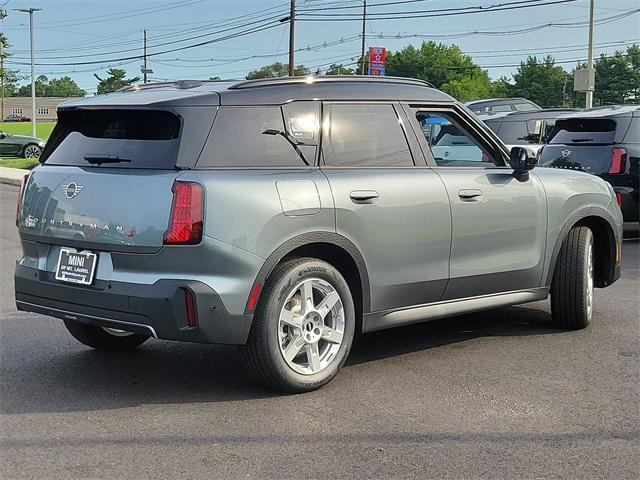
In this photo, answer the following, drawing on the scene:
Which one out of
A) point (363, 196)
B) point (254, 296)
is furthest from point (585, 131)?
point (254, 296)

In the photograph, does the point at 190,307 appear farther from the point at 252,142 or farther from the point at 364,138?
the point at 364,138

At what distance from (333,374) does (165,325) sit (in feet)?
3.60

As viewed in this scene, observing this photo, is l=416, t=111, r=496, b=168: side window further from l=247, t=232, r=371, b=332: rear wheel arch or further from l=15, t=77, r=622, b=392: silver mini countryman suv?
l=247, t=232, r=371, b=332: rear wheel arch

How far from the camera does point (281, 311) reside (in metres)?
4.84

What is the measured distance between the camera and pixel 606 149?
11648 millimetres

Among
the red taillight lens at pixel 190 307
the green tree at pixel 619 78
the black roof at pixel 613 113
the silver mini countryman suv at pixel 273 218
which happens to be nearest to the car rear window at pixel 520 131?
the black roof at pixel 613 113

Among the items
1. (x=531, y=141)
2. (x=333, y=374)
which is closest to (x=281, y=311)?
(x=333, y=374)

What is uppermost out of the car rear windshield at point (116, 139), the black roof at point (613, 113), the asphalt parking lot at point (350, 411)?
the black roof at point (613, 113)

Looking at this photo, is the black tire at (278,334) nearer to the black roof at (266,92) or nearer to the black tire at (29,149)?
the black roof at (266,92)

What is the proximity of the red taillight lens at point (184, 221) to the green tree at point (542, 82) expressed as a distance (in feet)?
391

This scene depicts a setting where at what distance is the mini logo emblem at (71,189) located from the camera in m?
4.87

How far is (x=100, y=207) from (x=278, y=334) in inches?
47.1

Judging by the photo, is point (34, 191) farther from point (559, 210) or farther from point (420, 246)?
point (559, 210)

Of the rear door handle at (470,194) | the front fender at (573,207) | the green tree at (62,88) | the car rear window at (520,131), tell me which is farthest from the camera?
the green tree at (62,88)
